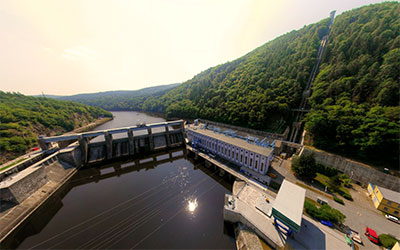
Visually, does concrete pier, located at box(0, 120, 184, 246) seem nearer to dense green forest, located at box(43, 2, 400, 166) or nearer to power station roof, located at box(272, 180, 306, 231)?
power station roof, located at box(272, 180, 306, 231)

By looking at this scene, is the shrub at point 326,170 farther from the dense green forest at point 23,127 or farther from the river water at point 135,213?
the dense green forest at point 23,127

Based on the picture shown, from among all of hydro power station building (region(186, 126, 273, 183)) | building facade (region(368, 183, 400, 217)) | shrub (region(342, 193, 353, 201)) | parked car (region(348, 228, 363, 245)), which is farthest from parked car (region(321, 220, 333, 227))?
building facade (region(368, 183, 400, 217))

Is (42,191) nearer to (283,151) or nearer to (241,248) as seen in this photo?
(241,248)

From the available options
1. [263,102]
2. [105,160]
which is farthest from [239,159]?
[105,160]

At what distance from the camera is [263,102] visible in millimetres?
48656

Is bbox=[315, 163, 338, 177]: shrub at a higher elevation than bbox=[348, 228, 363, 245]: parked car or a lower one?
higher

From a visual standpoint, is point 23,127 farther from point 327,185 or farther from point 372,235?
point 327,185

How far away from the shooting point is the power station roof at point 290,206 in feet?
47.5

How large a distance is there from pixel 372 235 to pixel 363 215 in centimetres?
508

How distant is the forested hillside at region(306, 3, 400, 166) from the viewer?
898 inches

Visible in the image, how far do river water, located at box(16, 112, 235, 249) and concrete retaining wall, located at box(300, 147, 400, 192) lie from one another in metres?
25.0

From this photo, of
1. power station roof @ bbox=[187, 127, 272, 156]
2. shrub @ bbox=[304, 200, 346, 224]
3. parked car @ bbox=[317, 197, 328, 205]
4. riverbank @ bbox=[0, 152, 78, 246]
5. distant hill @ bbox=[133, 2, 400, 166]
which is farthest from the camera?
power station roof @ bbox=[187, 127, 272, 156]

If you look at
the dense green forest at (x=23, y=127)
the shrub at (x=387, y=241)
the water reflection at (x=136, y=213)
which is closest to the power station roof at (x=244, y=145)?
the water reflection at (x=136, y=213)

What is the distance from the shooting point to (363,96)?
29.9 m
